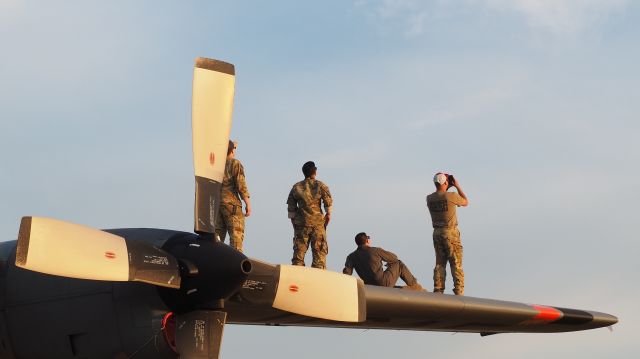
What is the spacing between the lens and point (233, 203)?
766 inches

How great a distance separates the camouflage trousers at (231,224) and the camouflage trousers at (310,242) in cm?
136

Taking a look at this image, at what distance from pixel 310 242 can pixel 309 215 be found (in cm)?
56

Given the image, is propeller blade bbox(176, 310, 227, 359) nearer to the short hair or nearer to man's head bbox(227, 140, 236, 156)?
man's head bbox(227, 140, 236, 156)

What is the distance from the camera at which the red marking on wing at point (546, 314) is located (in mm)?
22156

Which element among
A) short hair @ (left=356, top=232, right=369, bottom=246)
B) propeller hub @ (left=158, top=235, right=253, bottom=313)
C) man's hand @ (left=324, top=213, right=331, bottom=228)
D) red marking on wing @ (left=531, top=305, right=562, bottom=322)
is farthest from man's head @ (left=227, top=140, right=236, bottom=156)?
red marking on wing @ (left=531, top=305, right=562, bottom=322)

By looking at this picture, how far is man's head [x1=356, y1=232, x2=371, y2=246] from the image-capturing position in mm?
20473

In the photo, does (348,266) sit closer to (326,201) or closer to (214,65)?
(326,201)

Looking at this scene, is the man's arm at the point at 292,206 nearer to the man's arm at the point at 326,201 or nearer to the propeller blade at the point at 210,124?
the man's arm at the point at 326,201

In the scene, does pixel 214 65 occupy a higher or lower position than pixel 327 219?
higher

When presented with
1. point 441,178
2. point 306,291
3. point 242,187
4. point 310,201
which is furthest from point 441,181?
point 306,291

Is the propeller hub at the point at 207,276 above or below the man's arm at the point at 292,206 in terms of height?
below

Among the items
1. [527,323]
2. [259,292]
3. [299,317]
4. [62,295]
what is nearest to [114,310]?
[62,295]

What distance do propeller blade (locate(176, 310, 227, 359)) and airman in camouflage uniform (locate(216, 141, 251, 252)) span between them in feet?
19.4

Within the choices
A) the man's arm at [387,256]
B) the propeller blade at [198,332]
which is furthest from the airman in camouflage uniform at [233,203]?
the propeller blade at [198,332]
